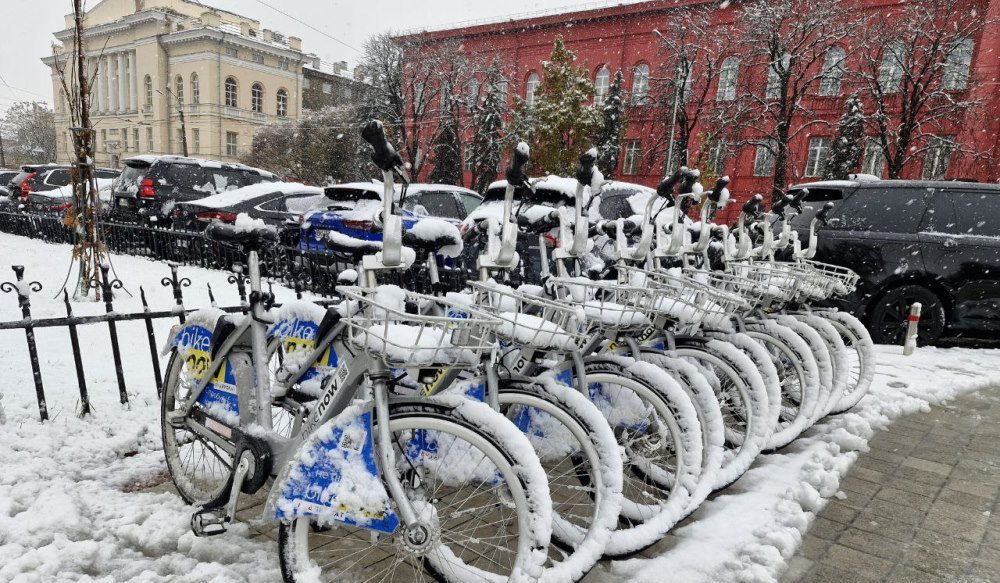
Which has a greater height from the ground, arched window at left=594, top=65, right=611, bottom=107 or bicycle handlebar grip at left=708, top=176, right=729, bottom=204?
arched window at left=594, top=65, right=611, bottom=107

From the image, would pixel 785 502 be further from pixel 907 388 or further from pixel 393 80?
pixel 393 80

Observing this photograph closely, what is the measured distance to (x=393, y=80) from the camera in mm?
29781

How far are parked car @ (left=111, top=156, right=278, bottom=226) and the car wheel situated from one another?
36.5 ft

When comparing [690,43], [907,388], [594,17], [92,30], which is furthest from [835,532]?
[92,30]

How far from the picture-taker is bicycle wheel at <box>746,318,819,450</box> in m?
3.53

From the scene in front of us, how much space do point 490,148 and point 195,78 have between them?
102 ft

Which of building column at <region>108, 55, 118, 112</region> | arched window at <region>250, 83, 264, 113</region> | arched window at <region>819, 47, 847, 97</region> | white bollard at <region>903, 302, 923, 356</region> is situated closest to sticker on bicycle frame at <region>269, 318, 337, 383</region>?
white bollard at <region>903, 302, 923, 356</region>

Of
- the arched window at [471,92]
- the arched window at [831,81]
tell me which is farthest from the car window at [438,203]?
the arched window at [471,92]

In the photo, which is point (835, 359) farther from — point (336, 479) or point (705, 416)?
point (336, 479)

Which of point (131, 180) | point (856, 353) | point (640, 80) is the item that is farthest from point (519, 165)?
point (640, 80)

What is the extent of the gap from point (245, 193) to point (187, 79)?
45.2m

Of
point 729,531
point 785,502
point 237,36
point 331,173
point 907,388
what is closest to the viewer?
point 729,531

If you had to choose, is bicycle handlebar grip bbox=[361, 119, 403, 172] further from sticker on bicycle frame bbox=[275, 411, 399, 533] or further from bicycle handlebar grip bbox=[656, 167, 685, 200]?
bicycle handlebar grip bbox=[656, 167, 685, 200]

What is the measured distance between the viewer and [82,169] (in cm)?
648
